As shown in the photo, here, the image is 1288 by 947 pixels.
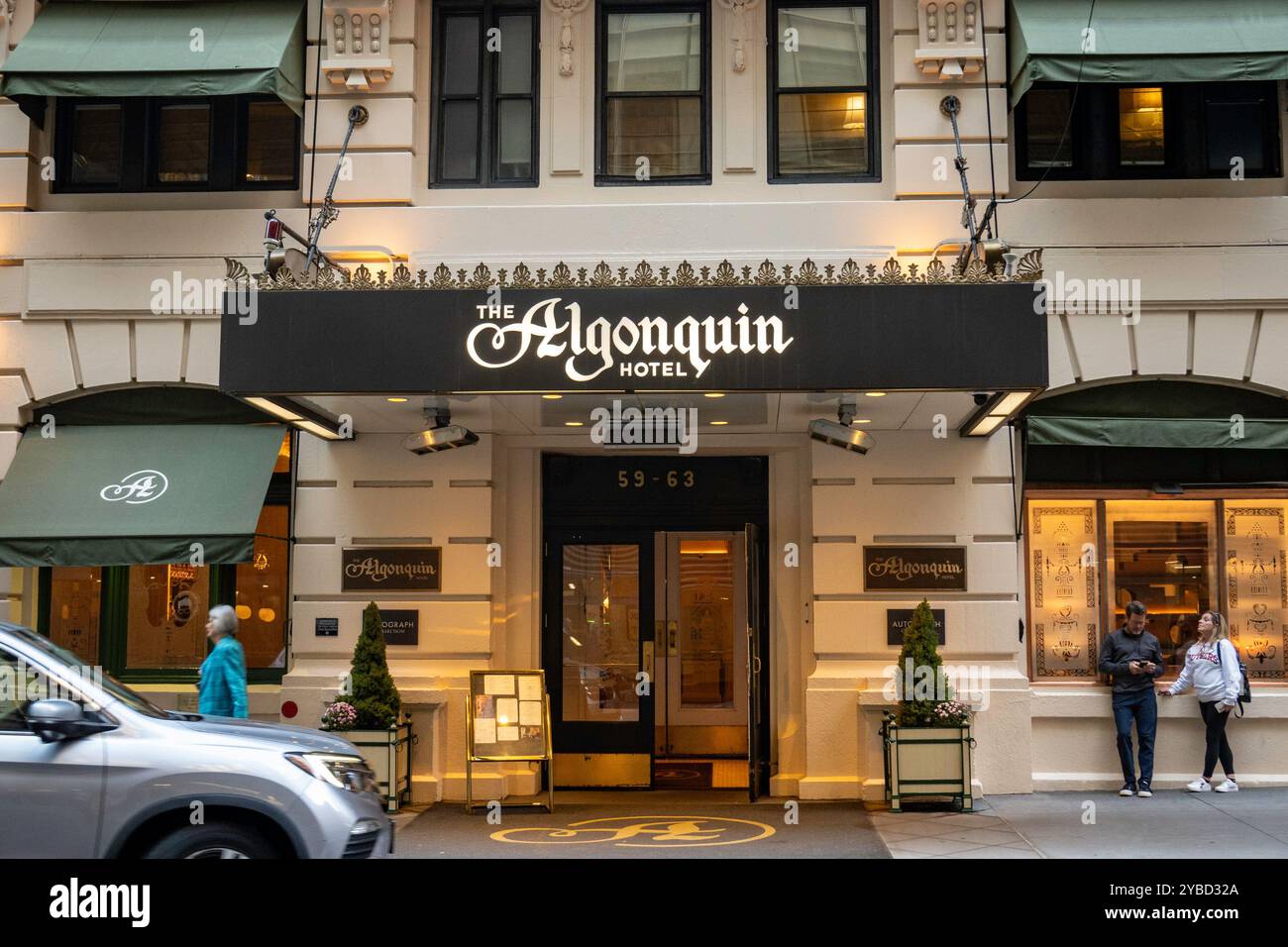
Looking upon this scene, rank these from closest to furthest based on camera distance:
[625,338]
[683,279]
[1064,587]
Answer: [625,338] < [683,279] < [1064,587]

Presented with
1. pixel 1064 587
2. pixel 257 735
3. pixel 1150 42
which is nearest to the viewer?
pixel 257 735

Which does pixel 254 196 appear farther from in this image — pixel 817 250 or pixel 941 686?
pixel 941 686

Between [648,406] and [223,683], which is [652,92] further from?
[223,683]

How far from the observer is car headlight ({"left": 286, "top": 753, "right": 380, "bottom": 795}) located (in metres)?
7.57

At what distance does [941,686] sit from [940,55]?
642 cm

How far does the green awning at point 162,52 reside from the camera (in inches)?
520

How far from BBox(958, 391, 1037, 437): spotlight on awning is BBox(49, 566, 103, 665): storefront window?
9.36 meters

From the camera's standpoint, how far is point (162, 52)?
13484mm

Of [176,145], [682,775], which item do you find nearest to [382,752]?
[682,775]

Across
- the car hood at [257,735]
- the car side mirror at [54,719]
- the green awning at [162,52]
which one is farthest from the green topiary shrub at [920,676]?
the green awning at [162,52]

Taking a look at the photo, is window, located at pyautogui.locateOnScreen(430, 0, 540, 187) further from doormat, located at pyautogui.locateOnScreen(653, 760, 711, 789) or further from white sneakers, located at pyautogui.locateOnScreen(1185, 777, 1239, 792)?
white sneakers, located at pyautogui.locateOnScreen(1185, 777, 1239, 792)

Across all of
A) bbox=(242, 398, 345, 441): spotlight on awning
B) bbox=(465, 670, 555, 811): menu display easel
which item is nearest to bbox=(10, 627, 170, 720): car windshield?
bbox=(242, 398, 345, 441): spotlight on awning

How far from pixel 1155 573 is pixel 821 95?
6.24 m

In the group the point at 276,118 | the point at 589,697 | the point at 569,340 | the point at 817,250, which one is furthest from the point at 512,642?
the point at 276,118
